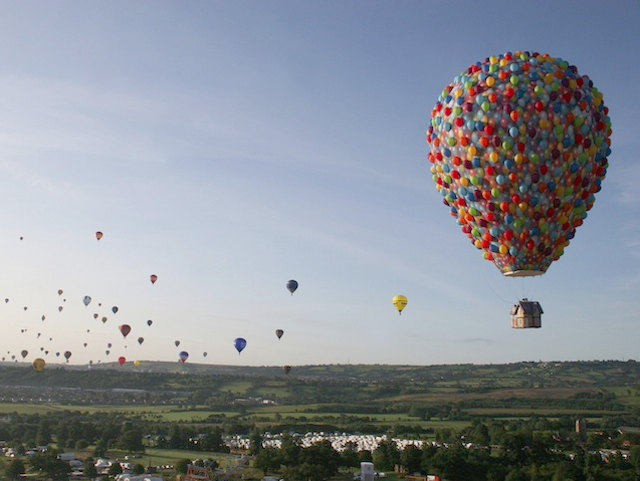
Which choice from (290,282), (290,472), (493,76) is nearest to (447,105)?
(493,76)

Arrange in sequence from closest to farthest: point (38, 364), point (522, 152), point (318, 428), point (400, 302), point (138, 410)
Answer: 1. point (522, 152)
2. point (400, 302)
3. point (38, 364)
4. point (318, 428)
5. point (138, 410)

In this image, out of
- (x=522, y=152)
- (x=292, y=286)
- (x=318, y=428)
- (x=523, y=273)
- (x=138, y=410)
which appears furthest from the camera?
(x=138, y=410)

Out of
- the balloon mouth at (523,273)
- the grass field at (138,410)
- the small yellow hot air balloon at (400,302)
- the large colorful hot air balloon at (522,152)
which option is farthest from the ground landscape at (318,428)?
the large colorful hot air balloon at (522,152)

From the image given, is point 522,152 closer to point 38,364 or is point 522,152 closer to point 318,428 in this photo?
A: point 38,364

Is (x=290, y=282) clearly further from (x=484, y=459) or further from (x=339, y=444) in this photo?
(x=339, y=444)

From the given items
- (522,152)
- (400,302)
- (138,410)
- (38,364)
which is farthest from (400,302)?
(138,410)

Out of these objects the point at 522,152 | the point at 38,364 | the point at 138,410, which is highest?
the point at 522,152

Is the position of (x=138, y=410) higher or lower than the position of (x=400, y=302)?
lower
